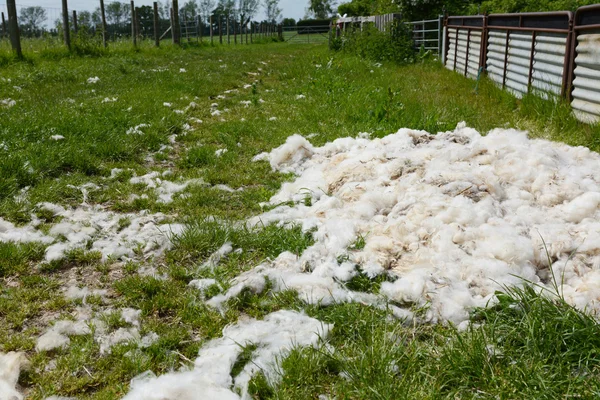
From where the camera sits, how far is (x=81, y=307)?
340 centimetres

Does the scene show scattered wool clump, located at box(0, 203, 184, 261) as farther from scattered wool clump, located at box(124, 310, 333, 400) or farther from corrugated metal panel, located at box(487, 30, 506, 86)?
corrugated metal panel, located at box(487, 30, 506, 86)

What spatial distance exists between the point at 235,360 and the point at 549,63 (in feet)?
22.9

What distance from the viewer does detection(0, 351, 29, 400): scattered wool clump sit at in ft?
8.31

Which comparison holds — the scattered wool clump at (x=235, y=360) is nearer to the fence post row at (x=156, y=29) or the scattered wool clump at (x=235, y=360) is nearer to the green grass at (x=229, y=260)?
the green grass at (x=229, y=260)

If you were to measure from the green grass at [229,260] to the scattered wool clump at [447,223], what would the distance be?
0.16 m

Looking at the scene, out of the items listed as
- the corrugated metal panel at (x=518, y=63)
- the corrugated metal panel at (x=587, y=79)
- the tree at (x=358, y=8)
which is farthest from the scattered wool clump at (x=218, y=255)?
the tree at (x=358, y=8)

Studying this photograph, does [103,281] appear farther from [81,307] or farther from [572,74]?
[572,74]

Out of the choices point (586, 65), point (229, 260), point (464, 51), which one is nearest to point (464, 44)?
point (464, 51)

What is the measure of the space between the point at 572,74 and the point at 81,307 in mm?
6512

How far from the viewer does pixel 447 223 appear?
3.94 m

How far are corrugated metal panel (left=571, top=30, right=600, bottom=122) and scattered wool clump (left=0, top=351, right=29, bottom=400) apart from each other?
20.5 feet

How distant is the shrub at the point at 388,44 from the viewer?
17.5m

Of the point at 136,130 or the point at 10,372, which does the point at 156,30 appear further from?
the point at 10,372

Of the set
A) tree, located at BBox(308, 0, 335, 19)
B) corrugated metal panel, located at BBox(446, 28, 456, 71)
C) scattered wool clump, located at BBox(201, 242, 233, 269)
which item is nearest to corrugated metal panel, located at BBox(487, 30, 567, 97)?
corrugated metal panel, located at BBox(446, 28, 456, 71)
